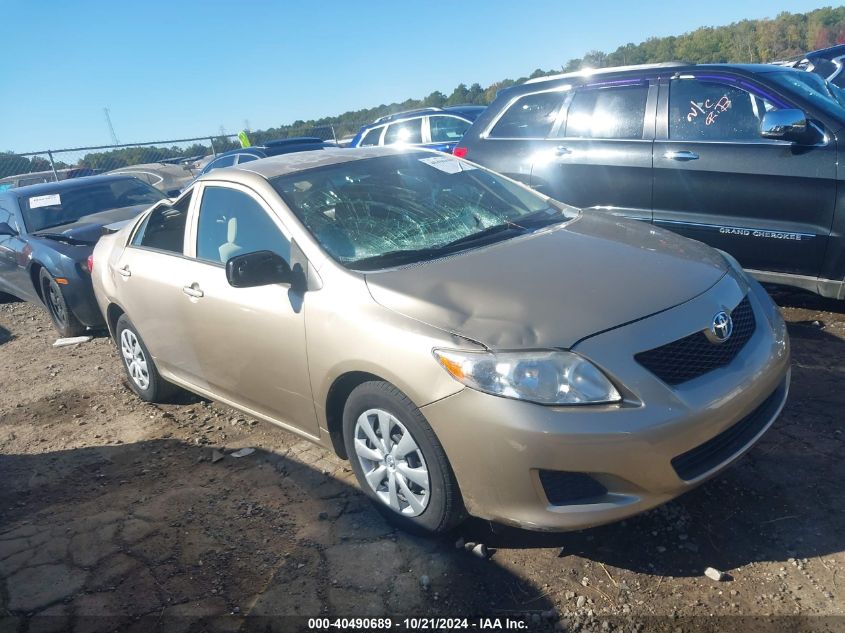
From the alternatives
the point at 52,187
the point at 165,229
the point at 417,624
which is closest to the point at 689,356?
the point at 417,624

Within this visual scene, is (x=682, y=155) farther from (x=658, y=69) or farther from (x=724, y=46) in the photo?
(x=724, y=46)

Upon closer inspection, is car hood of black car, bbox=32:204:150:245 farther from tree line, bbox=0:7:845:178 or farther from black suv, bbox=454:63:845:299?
tree line, bbox=0:7:845:178

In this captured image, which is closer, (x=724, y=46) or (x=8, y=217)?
(x=8, y=217)

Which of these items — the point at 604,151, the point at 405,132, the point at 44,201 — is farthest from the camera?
the point at 405,132

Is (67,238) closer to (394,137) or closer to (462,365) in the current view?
(462,365)

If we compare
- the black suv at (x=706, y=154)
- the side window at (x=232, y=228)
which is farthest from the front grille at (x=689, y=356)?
the black suv at (x=706, y=154)

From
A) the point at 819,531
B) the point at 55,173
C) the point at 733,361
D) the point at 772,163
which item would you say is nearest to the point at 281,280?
the point at 733,361

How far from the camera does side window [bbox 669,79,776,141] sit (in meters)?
4.89

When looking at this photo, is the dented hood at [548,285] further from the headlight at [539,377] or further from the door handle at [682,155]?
the door handle at [682,155]

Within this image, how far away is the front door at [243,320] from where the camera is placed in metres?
3.28

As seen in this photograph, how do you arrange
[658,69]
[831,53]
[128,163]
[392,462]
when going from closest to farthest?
[392,462] < [658,69] < [831,53] < [128,163]

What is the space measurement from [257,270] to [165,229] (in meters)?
1.65

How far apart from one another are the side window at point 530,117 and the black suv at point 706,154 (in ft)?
0.04

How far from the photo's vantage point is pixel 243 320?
3506 millimetres
